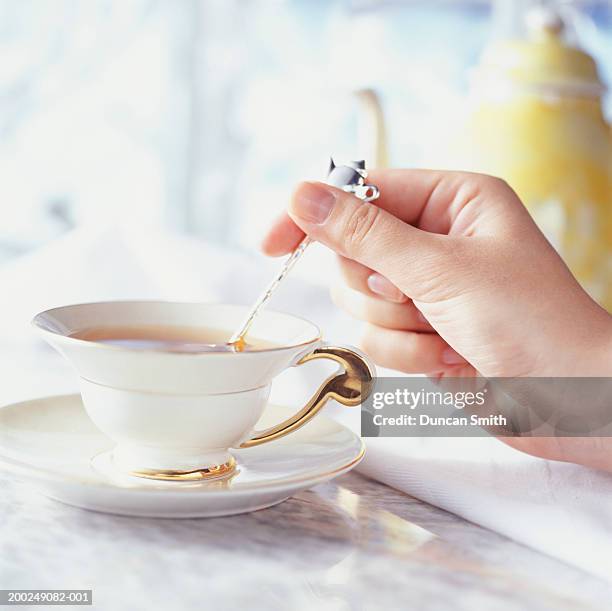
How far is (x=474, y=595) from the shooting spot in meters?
0.47

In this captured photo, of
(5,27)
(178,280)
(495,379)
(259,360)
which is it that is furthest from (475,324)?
(5,27)

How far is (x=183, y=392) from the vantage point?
0.52 m

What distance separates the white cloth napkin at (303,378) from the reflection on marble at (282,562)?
2cm

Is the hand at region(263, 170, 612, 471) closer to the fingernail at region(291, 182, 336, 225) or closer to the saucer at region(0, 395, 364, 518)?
the fingernail at region(291, 182, 336, 225)

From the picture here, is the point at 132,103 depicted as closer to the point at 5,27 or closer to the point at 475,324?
the point at 5,27

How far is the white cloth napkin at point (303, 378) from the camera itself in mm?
542

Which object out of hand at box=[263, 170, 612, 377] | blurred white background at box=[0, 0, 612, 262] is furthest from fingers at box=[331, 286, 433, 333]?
blurred white background at box=[0, 0, 612, 262]

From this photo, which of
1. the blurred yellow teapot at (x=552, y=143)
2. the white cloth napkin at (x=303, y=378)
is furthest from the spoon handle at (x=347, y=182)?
the blurred yellow teapot at (x=552, y=143)

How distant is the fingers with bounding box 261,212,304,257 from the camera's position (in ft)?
2.48

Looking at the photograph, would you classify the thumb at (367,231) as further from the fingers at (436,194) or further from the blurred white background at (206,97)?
the blurred white background at (206,97)

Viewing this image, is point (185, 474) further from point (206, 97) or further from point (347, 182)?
point (206, 97)

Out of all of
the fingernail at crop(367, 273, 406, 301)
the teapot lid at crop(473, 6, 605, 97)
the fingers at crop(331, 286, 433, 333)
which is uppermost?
the teapot lid at crop(473, 6, 605, 97)

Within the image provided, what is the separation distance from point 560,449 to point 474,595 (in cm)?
20

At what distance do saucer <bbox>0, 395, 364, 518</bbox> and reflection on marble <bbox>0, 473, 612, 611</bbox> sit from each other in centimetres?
1
